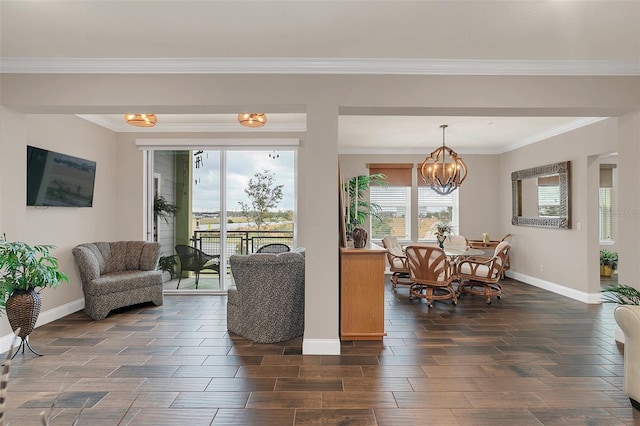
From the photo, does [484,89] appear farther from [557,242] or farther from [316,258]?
[557,242]

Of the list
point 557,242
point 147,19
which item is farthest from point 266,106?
point 557,242

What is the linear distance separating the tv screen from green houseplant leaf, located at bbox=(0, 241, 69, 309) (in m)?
1.04

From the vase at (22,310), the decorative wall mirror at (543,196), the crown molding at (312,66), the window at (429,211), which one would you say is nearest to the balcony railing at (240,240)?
the vase at (22,310)

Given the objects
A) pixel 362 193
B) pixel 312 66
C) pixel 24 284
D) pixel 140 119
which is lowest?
pixel 24 284

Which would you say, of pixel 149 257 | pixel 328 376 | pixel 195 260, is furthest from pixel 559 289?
pixel 149 257

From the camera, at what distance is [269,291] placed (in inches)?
137

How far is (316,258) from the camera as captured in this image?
10.6ft

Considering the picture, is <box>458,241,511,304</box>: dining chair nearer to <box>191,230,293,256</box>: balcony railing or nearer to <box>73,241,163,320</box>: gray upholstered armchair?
<box>191,230,293,256</box>: balcony railing

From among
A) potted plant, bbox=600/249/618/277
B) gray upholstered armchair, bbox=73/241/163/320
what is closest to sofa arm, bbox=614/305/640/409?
gray upholstered armchair, bbox=73/241/163/320

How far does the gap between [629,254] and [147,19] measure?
4.86 m

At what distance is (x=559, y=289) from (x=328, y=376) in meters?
4.78

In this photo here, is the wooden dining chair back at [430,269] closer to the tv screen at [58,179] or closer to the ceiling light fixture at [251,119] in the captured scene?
the ceiling light fixture at [251,119]

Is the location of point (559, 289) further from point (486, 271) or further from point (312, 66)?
point (312, 66)

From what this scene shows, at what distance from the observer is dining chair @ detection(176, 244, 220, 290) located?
5652 millimetres
